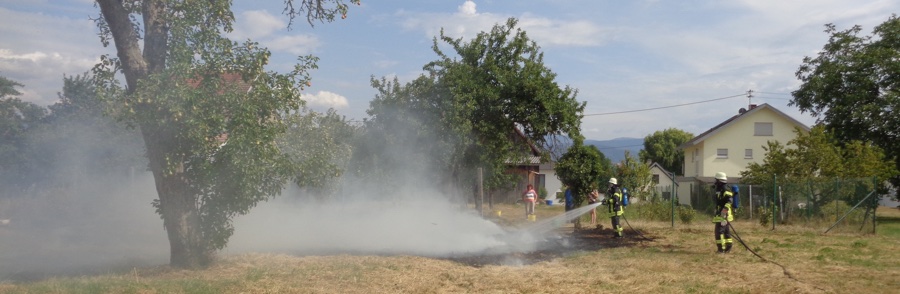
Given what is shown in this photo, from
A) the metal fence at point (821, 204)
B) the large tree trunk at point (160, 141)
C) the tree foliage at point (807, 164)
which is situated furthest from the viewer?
the tree foliage at point (807, 164)

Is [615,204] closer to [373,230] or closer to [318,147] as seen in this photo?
[373,230]

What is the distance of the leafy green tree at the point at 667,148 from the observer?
72.1m

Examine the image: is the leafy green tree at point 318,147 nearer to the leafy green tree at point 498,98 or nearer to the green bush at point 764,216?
the leafy green tree at point 498,98

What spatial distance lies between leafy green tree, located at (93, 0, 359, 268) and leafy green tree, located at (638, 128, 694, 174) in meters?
62.9

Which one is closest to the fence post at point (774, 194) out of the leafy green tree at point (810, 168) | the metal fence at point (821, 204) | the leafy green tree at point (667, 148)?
the metal fence at point (821, 204)

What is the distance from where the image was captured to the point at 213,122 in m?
12.2

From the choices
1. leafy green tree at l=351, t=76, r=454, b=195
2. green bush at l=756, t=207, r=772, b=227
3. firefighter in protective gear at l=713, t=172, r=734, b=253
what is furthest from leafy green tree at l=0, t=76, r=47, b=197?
green bush at l=756, t=207, r=772, b=227

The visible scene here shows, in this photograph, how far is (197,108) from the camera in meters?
12.0

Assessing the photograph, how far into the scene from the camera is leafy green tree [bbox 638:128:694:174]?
236 ft

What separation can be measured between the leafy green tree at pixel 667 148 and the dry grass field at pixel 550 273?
56.6 meters

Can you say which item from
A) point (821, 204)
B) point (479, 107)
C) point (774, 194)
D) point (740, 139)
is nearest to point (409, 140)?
point (479, 107)

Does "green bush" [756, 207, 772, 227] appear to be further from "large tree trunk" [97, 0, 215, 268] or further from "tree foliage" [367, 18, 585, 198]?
"large tree trunk" [97, 0, 215, 268]

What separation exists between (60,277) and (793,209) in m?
21.5

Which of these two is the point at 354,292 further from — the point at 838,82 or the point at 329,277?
the point at 838,82
